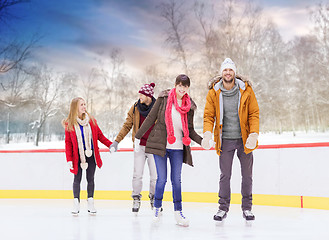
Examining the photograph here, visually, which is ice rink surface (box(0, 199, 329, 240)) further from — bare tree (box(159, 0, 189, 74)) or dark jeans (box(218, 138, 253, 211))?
bare tree (box(159, 0, 189, 74))

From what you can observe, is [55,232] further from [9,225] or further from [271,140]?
[271,140]

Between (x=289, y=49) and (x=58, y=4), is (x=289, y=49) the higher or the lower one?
the lower one

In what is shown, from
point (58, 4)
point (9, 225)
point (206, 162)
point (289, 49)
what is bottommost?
point (9, 225)

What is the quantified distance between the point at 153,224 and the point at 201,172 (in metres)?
2.08

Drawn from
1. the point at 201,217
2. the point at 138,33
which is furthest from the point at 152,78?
the point at 201,217

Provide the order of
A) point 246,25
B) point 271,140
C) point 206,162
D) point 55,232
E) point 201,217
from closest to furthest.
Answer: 1. point 55,232
2. point 201,217
3. point 206,162
4. point 271,140
5. point 246,25

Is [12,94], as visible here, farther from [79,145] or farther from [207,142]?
[207,142]

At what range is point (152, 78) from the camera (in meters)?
13.8

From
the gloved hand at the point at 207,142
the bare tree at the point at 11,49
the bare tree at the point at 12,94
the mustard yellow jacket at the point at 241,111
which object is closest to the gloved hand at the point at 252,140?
the mustard yellow jacket at the point at 241,111

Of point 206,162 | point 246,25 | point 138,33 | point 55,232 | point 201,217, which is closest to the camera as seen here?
point 55,232

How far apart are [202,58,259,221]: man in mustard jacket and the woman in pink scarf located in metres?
0.19

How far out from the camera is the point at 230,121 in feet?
10.7

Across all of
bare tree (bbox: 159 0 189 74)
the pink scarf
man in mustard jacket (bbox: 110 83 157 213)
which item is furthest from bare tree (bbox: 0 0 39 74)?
the pink scarf

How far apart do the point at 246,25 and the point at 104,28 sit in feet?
19.0
